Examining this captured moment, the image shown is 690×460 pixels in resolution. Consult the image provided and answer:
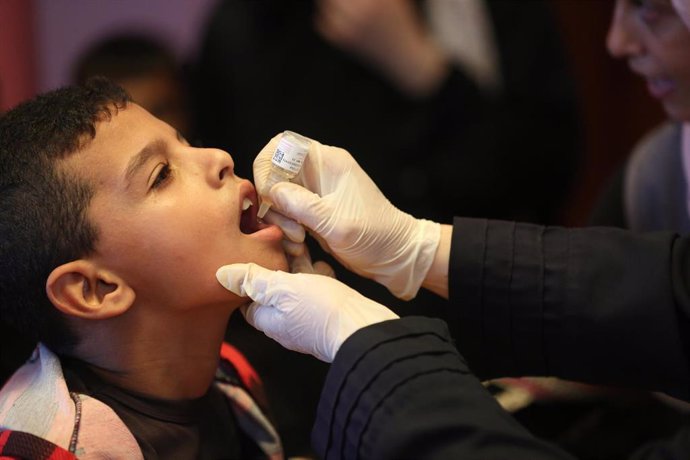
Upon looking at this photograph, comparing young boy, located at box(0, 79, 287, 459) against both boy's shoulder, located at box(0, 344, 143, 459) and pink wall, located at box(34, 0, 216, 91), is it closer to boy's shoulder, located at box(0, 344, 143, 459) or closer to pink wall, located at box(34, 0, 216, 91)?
boy's shoulder, located at box(0, 344, 143, 459)

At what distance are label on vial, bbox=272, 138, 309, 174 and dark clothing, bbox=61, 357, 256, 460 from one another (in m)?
0.32

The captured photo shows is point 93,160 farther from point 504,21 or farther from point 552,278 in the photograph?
point 504,21

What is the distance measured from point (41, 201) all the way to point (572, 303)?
2.10 ft

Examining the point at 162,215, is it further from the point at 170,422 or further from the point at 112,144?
the point at 170,422

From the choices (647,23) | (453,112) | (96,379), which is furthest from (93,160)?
(453,112)

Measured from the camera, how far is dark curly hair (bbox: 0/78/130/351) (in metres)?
0.98

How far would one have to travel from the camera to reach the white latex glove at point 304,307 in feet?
3.12

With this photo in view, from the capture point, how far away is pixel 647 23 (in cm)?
136

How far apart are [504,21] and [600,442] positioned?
1.14 m

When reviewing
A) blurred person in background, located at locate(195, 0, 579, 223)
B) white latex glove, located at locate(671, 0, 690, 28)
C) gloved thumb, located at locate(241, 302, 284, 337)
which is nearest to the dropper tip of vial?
gloved thumb, located at locate(241, 302, 284, 337)

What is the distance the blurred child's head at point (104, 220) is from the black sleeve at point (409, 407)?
22 cm

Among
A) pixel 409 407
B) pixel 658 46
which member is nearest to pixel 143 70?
pixel 658 46

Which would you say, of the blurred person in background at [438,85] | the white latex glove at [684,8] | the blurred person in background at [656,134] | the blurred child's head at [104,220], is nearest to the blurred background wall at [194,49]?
the blurred person in background at [438,85]

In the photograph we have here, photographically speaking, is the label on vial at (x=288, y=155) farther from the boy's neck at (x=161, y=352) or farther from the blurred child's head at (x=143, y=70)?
the blurred child's head at (x=143, y=70)
